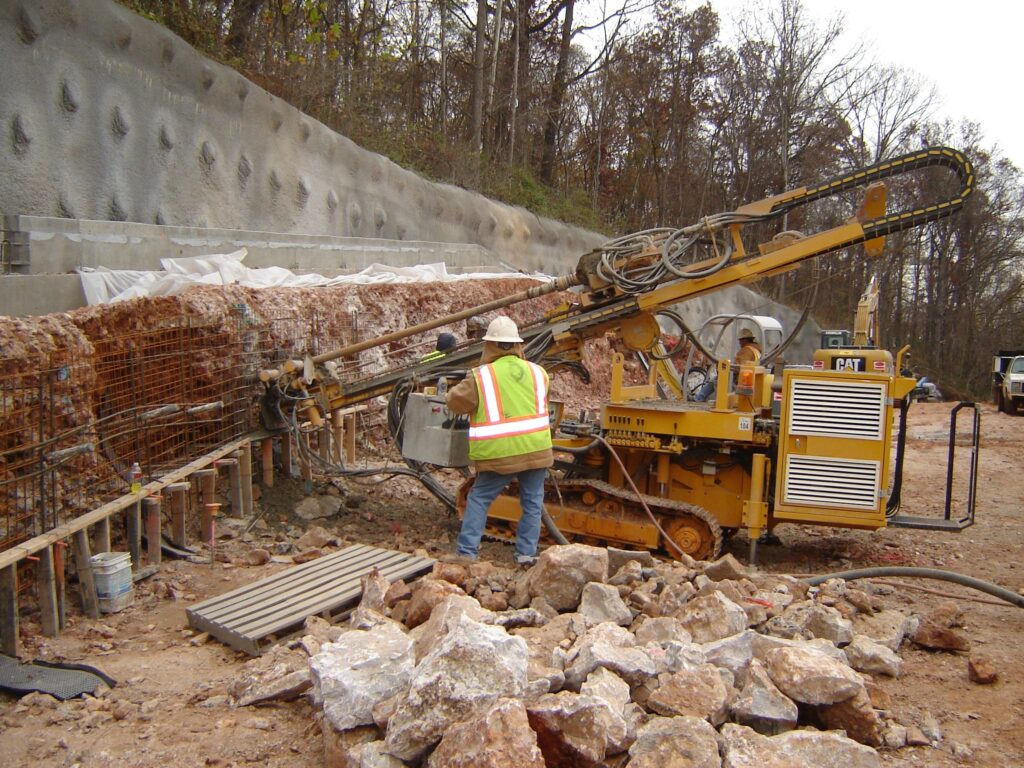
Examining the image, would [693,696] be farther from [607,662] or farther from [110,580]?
[110,580]

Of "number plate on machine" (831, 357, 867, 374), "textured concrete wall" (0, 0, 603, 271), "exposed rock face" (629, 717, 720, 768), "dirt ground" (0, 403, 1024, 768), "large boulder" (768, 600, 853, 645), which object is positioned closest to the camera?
"exposed rock face" (629, 717, 720, 768)

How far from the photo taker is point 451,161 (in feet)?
69.2

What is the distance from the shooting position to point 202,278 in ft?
28.1

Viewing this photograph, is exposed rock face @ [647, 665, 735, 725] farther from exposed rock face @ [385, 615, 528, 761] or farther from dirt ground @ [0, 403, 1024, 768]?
dirt ground @ [0, 403, 1024, 768]

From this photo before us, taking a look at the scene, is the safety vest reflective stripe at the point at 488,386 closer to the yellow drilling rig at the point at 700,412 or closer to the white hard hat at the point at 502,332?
Result: the white hard hat at the point at 502,332

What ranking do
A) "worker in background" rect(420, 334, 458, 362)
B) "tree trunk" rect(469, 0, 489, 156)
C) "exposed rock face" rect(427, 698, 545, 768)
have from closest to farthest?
1. "exposed rock face" rect(427, 698, 545, 768)
2. "worker in background" rect(420, 334, 458, 362)
3. "tree trunk" rect(469, 0, 489, 156)

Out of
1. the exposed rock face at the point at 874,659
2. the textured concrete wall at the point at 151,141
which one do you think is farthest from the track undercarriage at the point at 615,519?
the textured concrete wall at the point at 151,141

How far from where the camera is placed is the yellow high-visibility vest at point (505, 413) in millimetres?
5449

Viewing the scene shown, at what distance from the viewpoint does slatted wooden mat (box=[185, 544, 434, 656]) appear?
431 centimetres

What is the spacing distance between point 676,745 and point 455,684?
2.53 ft

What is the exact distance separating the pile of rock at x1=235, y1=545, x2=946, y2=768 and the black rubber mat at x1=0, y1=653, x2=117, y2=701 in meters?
0.93

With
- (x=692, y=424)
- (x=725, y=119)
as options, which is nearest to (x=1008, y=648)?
(x=692, y=424)

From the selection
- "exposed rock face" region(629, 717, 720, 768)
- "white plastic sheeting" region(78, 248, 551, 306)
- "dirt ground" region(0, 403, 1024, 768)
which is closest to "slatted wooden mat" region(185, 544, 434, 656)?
"dirt ground" region(0, 403, 1024, 768)

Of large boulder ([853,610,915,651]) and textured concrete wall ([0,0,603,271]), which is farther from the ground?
textured concrete wall ([0,0,603,271])
